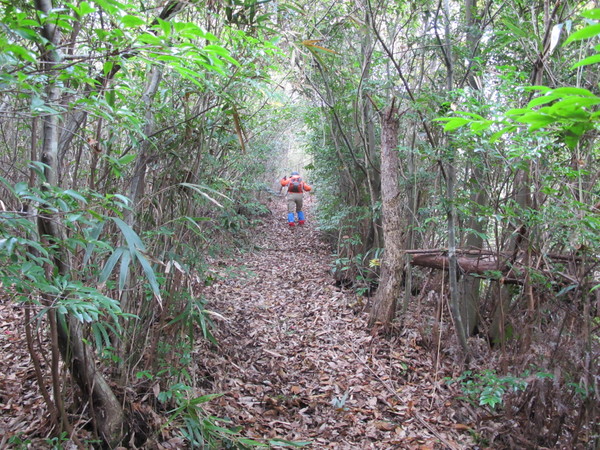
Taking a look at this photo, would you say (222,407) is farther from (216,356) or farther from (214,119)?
(214,119)

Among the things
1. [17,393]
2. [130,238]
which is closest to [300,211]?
[17,393]

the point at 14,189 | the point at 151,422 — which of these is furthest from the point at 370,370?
the point at 14,189

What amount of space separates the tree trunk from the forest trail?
1.19ft

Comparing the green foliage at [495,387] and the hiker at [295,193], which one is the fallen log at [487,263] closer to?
the green foliage at [495,387]

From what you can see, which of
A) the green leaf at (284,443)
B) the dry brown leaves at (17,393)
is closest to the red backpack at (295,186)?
the dry brown leaves at (17,393)

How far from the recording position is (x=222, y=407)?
3139 millimetres

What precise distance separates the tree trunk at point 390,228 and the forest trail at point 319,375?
0.36 metres

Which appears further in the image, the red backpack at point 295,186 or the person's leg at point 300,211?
the person's leg at point 300,211

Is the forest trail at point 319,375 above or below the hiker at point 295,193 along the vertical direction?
below

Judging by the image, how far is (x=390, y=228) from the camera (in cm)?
477

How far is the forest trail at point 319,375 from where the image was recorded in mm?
3172

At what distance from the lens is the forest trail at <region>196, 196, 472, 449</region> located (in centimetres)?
317

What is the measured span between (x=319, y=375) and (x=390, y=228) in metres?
1.94

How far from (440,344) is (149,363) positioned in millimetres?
3085
